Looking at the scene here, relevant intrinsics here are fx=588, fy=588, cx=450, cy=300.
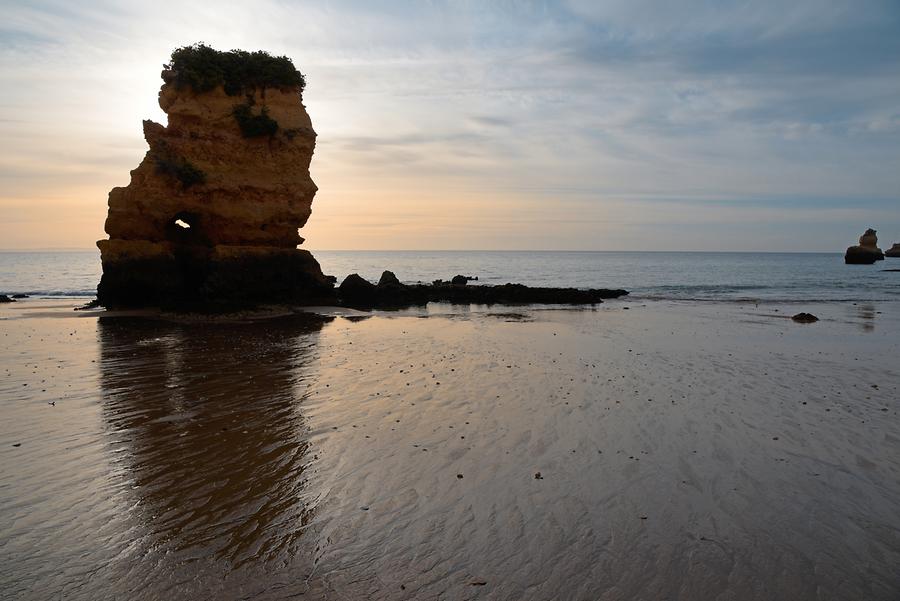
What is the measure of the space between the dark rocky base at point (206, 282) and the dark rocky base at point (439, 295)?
7.37ft

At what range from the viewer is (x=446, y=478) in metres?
6.89

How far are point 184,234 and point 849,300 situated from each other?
40046mm

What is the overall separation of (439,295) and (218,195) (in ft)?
45.5

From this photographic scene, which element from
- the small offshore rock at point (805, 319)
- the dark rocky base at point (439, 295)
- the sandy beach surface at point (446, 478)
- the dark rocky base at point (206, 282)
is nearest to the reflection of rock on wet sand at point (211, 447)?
the sandy beach surface at point (446, 478)

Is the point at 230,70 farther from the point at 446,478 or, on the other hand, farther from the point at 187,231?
the point at 446,478

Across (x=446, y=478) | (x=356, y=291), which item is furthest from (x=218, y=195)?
(x=446, y=478)

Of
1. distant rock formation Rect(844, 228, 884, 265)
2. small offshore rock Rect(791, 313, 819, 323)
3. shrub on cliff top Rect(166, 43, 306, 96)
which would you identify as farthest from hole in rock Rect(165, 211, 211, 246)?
distant rock formation Rect(844, 228, 884, 265)

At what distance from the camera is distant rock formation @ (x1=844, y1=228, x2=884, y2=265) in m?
108

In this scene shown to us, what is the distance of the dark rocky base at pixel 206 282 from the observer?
2636 cm

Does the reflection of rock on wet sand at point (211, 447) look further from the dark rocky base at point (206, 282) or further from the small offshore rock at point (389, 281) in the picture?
the small offshore rock at point (389, 281)

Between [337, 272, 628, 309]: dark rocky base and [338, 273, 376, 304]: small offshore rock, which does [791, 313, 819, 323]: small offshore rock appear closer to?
[337, 272, 628, 309]: dark rocky base

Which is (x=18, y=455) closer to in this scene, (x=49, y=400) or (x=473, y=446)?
(x=49, y=400)

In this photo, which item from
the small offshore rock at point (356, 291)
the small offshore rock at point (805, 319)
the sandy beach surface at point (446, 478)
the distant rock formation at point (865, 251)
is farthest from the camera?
the distant rock formation at point (865, 251)

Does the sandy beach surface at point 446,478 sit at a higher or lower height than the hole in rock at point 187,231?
lower
